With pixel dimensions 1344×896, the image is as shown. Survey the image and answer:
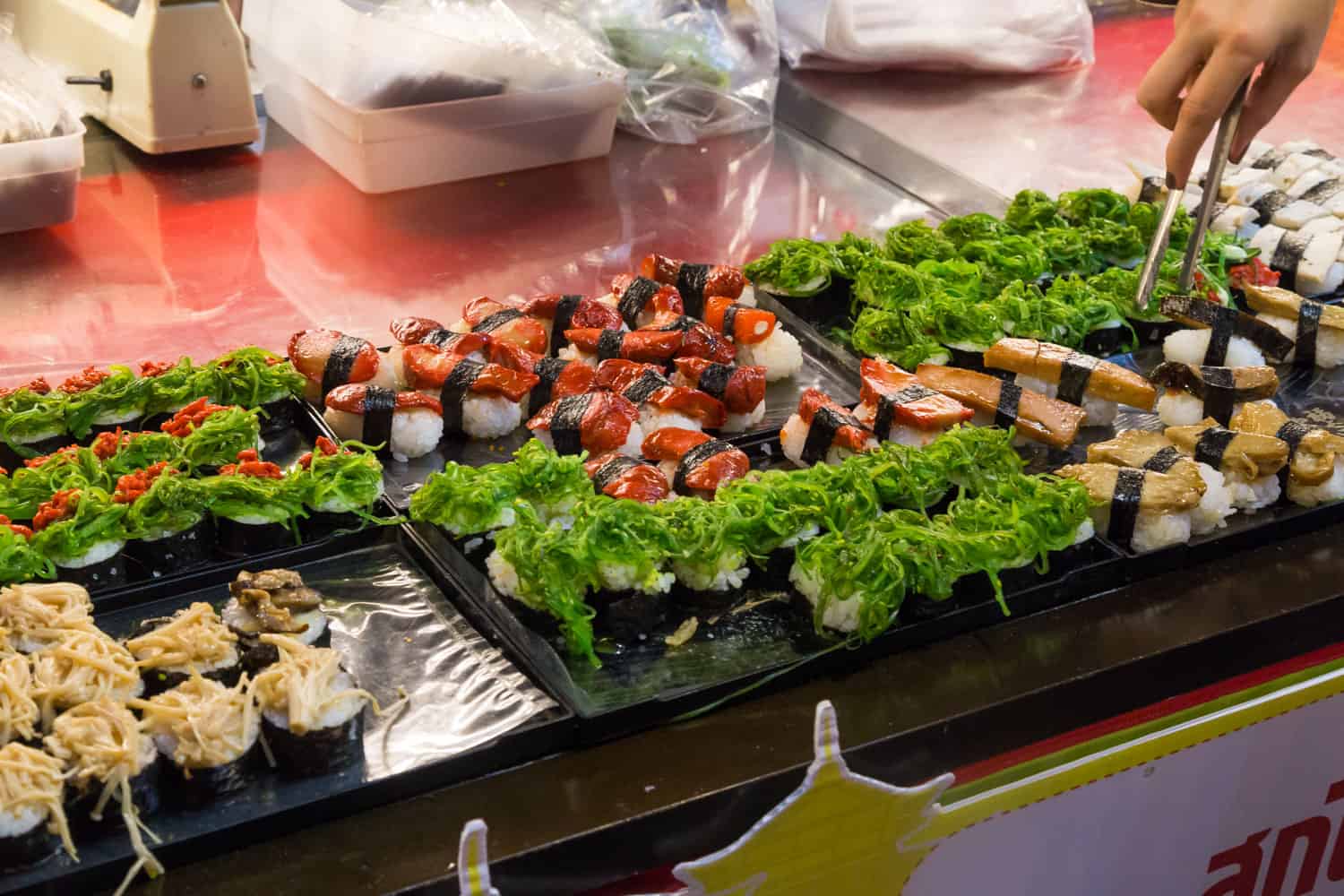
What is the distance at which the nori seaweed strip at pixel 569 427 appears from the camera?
2.48 m

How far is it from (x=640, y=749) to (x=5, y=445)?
1238 millimetres

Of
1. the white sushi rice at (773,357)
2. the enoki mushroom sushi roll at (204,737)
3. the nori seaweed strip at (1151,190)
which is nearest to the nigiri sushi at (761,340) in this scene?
the white sushi rice at (773,357)

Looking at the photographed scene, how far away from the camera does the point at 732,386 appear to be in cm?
263

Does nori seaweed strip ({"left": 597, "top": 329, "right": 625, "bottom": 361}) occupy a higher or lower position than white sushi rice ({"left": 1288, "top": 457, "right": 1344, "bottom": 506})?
lower

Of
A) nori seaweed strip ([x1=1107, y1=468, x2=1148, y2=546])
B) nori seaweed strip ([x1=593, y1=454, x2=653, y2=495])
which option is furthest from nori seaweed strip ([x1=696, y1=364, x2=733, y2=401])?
nori seaweed strip ([x1=1107, y1=468, x2=1148, y2=546])

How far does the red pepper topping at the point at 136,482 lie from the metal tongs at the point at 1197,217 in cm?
207

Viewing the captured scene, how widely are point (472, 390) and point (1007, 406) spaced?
97cm

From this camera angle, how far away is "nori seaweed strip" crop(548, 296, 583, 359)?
289 cm

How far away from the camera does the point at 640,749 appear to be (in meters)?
1.88

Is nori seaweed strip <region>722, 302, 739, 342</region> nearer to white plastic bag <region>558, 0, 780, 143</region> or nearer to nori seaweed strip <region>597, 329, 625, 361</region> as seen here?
nori seaweed strip <region>597, 329, 625, 361</region>

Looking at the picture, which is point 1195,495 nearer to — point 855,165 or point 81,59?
point 855,165

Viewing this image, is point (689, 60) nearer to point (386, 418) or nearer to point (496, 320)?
point (496, 320)

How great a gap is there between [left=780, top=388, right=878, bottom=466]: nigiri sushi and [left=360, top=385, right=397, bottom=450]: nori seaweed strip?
0.69 meters

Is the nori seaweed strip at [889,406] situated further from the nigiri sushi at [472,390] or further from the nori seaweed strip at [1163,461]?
the nigiri sushi at [472,390]
